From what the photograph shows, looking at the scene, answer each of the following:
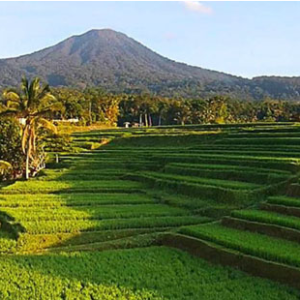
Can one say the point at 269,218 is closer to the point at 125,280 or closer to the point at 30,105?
the point at 125,280

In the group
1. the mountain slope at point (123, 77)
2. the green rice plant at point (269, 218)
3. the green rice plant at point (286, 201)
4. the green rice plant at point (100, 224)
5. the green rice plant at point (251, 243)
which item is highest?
the mountain slope at point (123, 77)

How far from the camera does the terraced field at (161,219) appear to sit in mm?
10617

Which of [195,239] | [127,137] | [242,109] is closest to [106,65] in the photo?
[242,109]

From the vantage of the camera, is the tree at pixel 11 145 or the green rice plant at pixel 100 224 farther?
the tree at pixel 11 145

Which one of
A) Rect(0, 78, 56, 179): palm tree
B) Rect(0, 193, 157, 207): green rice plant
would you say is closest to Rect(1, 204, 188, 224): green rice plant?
Rect(0, 193, 157, 207): green rice plant

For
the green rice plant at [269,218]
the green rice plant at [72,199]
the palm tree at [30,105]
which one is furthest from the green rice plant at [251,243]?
the palm tree at [30,105]

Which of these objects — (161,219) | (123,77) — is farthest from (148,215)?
(123,77)

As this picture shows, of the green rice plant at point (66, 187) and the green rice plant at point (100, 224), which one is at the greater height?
the green rice plant at point (66, 187)

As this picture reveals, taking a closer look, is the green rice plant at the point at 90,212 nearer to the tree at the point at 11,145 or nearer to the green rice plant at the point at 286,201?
the green rice plant at the point at 286,201

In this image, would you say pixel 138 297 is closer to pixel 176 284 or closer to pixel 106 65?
pixel 176 284

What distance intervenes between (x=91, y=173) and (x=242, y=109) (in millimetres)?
49119

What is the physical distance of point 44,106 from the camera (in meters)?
25.4

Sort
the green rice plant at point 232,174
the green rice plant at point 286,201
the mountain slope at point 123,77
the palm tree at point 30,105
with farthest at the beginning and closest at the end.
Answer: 1. the mountain slope at point 123,77
2. the palm tree at point 30,105
3. the green rice plant at point 232,174
4. the green rice plant at point 286,201

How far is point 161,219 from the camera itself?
53.1 ft
